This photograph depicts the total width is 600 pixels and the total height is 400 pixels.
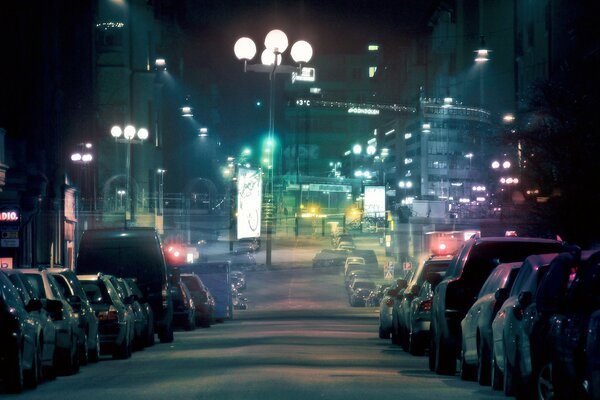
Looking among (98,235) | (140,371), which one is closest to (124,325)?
(140,371)

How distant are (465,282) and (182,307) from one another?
1776cm

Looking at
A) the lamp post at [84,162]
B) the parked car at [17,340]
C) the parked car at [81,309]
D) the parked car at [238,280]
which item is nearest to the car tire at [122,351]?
the parked car at [81,309]

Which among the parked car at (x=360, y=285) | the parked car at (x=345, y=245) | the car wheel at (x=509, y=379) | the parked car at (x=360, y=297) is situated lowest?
the parked car at (x=360, y=297)

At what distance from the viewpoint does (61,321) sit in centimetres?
1775

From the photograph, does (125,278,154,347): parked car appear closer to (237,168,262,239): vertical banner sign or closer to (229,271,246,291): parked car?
(237,168,262,239): vertical banner sign

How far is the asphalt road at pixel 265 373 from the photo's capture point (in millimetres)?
14000

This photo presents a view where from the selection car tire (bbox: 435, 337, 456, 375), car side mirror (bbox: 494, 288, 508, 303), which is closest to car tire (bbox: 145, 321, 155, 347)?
car tire (bbox: 435, 337, 456, 375)

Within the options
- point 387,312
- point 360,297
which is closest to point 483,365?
point 387,312

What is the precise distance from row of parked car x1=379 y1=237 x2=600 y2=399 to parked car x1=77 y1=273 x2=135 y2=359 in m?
5.18

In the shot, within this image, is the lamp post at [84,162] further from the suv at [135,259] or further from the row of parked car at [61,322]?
the row of parked car at [61,322]

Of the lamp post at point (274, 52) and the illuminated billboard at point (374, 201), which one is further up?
the lamp post at point (274, 52)

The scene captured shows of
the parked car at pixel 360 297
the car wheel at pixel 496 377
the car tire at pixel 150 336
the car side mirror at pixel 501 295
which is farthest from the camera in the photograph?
the parked car at pixel 360 297

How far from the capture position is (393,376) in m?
16.7

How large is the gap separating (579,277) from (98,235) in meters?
19.7
